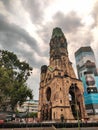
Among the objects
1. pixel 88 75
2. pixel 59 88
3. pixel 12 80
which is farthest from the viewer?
pixel 88 75

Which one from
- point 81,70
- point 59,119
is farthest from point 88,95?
point 59,119

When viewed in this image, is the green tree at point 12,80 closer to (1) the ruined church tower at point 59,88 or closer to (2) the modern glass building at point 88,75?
(1) the ruined church tower at point 59,88

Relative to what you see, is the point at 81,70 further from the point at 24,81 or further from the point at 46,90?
the point at 24,81

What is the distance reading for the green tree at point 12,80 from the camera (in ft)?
93.6

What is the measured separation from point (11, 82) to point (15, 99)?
375 cm

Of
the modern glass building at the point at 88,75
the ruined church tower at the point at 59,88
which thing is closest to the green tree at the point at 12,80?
the ruined church tower at the point at 59,88

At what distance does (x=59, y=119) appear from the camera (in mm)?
49844

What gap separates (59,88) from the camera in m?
55.3

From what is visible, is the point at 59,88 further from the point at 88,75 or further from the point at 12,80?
the point at 88,75

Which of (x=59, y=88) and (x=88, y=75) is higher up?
(x=88, y=75)

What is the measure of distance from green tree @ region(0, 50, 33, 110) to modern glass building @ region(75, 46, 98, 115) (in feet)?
174

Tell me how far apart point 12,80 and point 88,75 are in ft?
212

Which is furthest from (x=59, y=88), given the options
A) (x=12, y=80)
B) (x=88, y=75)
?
(x=88, y=75)

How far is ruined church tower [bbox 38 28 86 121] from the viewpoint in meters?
52.4
